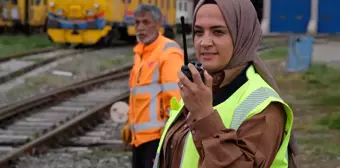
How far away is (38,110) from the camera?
1357 centimetres

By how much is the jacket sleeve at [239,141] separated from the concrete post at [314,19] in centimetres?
3972

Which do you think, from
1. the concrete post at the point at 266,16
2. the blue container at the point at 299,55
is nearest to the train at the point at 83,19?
the blue container at the point at 299,55

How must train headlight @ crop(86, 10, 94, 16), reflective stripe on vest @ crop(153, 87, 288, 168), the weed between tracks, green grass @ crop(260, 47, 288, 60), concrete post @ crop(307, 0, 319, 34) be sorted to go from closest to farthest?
1. reflective stripe on vest @ crop(153, 87, 288, 168)
2. the weed between tracks
3. green grass @ crop(260, 47, 288, 60)
4. train headlight @ crop(86, 10, 94, 16)
5. concrete post @ crop(307, 0, 319, 34)

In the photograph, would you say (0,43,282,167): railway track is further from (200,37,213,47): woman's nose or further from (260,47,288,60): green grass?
(260,47,288,60): green grass

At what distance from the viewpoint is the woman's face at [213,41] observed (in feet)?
9.52

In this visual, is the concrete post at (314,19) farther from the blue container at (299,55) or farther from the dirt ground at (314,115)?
the dirt ground at (314,115)

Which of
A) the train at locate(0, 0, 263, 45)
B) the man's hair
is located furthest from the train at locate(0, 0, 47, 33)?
the man's hair

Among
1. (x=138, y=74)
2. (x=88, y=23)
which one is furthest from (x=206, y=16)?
(x=88, y=23)

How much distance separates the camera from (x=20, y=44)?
28734 mm

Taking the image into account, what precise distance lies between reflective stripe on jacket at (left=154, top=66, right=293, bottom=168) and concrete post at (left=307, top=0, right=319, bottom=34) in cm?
3956

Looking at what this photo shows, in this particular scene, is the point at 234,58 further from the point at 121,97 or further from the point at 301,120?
the point at 121,97

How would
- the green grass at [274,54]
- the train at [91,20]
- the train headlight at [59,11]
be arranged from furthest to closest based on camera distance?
the train headlight at [59,11] → the train at [91,20] → the green grass at [274,54]

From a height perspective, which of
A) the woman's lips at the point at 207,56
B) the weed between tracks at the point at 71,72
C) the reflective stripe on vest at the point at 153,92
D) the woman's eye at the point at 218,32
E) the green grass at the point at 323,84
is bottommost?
the weed between tracks at the point at 71,72

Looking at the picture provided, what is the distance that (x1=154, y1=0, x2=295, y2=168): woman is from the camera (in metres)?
2.71
